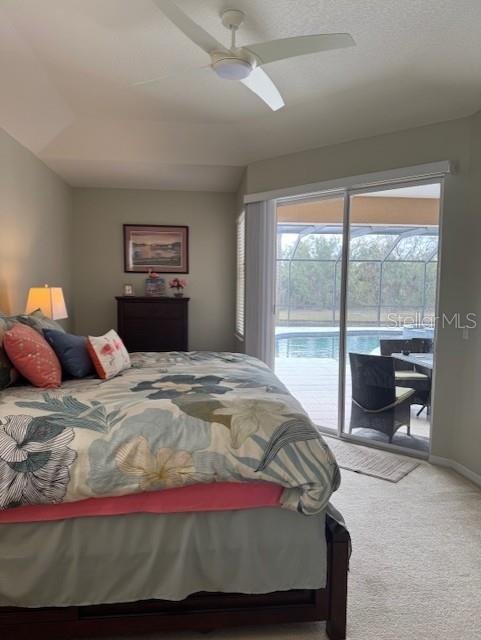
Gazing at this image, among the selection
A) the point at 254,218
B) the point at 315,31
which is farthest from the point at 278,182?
the point at 315,31

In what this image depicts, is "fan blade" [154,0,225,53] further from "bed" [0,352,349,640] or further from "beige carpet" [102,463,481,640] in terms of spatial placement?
"beige carpet" [102,463,481,640]

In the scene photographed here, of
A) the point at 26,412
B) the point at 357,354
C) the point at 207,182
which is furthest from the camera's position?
the point at 207,182

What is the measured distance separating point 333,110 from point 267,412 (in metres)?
2.72

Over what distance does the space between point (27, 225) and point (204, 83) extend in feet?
6.56

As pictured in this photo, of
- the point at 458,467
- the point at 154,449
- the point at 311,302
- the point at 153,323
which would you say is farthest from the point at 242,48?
the point at 153,323

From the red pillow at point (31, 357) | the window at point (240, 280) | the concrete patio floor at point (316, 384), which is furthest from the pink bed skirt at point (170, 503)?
→ the window at point (240, 280)

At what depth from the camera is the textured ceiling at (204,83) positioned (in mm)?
2238

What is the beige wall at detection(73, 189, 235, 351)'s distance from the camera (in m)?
5.15

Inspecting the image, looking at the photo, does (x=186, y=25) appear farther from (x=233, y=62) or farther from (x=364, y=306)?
(x=364, y=306)

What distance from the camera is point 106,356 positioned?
2.46 metres

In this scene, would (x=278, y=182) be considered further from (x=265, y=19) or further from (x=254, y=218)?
(x=265, y=19)

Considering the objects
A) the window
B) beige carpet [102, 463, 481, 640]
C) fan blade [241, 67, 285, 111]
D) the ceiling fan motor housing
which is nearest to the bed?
beige carpet [102, 463, 481, 640]

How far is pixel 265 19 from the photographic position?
7.51 feet

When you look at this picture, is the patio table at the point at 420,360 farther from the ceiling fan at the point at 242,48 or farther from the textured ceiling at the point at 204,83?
the ceiling fan at the point at 242,48
